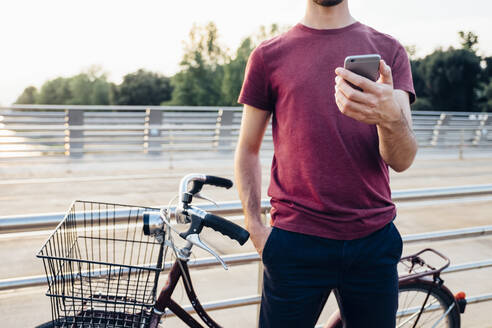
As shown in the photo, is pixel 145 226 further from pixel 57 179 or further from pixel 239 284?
pixel 57 179

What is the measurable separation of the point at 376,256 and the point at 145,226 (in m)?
0.80

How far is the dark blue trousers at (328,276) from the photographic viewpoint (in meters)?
1.70

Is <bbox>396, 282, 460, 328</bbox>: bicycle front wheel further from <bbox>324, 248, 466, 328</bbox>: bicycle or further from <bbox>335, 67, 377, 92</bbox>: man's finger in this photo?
<bbox>335, 67, 377, 92</bbox>: man's finger

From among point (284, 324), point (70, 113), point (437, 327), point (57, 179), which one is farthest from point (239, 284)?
point (70, 113)

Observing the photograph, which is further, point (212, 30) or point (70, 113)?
point (212, 30)

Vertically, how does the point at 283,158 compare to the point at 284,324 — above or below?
above

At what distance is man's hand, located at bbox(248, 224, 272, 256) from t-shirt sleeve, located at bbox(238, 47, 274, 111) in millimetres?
448

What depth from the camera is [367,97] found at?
136cm

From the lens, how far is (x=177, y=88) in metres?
72.1

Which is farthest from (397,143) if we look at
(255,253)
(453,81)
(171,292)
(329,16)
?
(453,81)

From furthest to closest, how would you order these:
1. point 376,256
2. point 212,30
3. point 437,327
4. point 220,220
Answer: point 212,30 < point 437,327 < point 376,256 < point 220,220

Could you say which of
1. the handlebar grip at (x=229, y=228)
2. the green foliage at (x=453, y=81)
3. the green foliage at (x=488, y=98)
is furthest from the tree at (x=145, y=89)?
the handlebar grip at (x=229, y=228)

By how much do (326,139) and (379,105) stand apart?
1.04 ft

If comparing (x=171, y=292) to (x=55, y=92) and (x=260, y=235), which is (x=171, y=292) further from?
(x=55, y=92)
